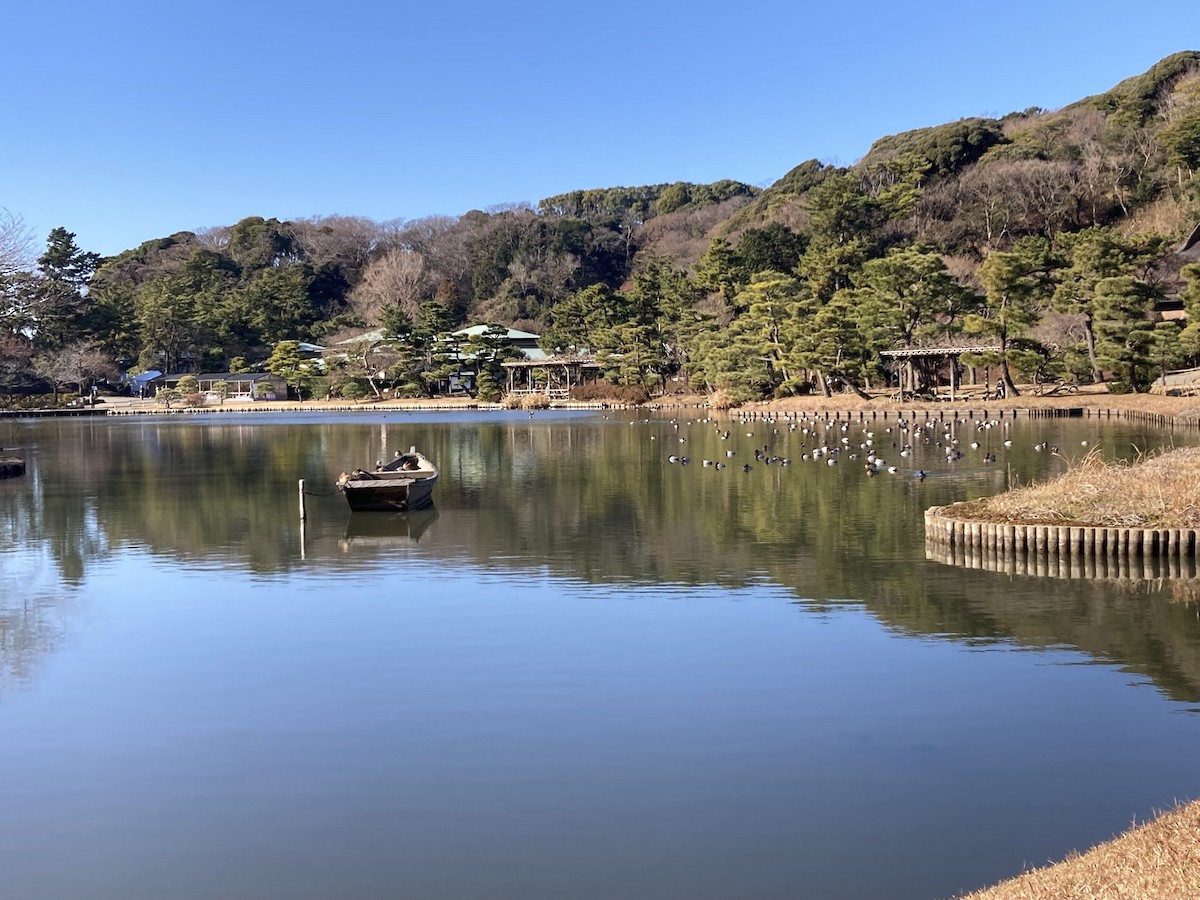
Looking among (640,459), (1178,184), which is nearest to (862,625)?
(640,459)

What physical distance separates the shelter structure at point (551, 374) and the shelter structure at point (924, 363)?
68.1 feet

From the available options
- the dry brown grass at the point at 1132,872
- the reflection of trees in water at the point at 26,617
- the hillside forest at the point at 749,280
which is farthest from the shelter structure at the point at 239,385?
the dry brown grass at the point at 1132,872

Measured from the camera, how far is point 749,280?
206 ft

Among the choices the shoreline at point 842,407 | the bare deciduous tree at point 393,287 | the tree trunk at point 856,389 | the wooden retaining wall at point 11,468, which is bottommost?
the wooden retaining wall at point 11,468

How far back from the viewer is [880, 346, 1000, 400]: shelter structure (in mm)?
46541

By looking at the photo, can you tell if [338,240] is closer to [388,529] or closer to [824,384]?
[824,384]

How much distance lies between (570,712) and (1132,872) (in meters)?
4.87

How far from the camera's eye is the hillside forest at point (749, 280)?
45281 mm

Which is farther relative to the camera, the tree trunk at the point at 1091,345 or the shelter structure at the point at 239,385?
the shelter structure at the point at 239,385

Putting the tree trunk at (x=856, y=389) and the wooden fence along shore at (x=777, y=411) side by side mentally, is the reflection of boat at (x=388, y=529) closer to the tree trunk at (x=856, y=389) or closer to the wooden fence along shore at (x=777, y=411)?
the wooden fence along shore at (x=777, y=411)

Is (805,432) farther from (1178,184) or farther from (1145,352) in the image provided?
(1178,184)

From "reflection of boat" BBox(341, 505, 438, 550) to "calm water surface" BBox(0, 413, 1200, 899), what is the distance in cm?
16

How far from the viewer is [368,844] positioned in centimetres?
666

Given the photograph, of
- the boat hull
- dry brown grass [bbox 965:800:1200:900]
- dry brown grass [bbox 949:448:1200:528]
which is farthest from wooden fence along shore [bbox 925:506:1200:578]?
the boat hull
